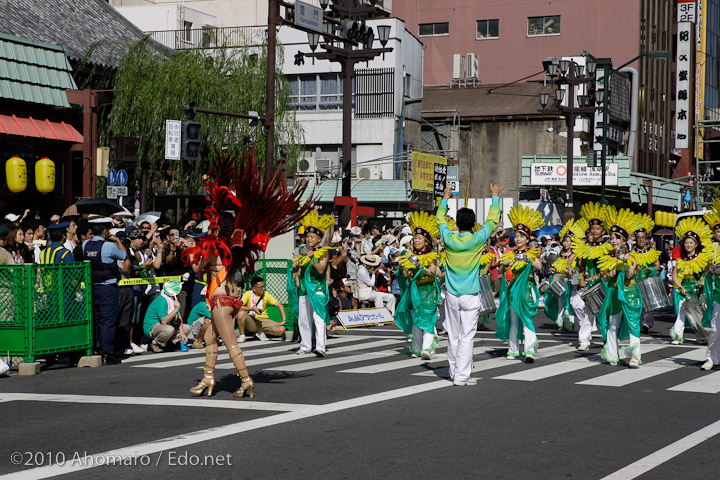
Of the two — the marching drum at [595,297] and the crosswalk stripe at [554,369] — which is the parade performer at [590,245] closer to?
the marching drum at [595,297]

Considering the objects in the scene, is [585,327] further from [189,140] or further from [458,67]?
[458,67]

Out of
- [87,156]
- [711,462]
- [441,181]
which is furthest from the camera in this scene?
[441,181]

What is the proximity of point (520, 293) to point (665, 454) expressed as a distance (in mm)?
5832

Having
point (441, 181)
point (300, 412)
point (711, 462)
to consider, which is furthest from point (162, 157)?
point (711, 462)

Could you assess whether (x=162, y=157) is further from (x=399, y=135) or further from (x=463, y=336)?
(x=463, y=336)

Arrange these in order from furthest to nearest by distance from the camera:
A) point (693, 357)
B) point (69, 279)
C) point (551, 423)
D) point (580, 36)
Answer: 1. point (580, 36)
2. point (693, 357)
3. point (69, 279)
4. point (551, 423)

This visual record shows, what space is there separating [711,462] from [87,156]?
21.7m

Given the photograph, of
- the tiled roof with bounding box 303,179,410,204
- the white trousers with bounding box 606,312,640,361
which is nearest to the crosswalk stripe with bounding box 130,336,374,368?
the white trousers with bounding box 606,312,640,361

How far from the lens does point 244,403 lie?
932cm

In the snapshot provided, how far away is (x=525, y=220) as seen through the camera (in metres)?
13.4

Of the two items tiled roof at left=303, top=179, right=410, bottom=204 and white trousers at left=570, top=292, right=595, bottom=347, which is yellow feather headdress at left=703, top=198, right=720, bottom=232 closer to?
white trousers at left=570, top=292, right=595, bottom=347

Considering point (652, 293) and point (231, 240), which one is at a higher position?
point (231, 240)

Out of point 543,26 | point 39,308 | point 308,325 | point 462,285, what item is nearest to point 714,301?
point 462,285

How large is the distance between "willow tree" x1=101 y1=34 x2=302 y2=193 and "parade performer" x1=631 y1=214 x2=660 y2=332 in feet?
43.5
